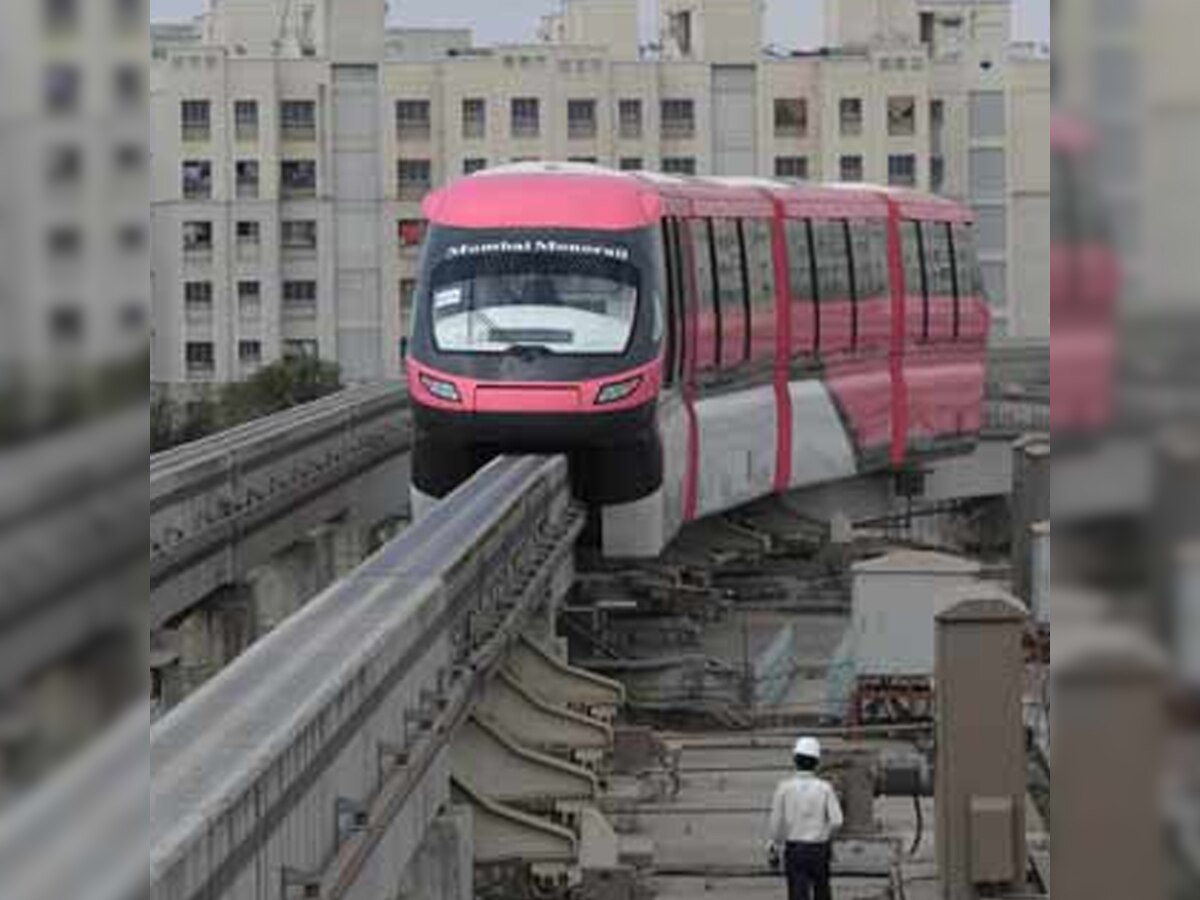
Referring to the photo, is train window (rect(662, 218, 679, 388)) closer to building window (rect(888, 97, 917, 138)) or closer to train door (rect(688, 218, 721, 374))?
train door (rect(688, 218, 721, 374))

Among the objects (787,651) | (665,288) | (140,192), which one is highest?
(140,192)

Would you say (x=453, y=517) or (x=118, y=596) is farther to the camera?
(x=453, y=517)

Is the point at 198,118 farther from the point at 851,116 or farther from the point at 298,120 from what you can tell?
the point at 851,116

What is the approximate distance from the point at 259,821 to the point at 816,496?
56.7ft

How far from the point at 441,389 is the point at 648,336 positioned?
1148 mm

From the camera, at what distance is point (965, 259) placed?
2409 cm

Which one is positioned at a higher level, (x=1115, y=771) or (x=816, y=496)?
(x=1115, y=771)

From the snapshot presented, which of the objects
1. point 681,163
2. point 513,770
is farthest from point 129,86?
point 681,163

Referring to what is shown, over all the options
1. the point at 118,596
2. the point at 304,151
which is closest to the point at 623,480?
the point at 118,596

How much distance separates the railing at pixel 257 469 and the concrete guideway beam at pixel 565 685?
1.83 m

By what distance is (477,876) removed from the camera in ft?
35.7

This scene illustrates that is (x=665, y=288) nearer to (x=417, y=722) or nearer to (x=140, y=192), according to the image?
(x=417, y=722)

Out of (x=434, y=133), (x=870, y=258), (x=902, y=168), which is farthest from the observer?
(x=902, y=168)

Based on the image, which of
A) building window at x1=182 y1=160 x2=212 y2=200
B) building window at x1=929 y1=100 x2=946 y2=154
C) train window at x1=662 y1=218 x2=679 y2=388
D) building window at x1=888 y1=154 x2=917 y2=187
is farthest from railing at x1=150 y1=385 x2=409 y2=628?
building window at x1=929 y1=100 x2=946 y2=154
